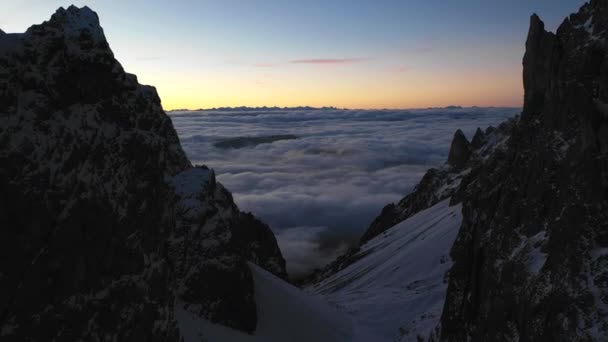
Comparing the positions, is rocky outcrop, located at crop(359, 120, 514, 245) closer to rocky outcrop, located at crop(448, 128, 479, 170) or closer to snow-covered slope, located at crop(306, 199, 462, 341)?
rocky outcrop, located at crop(448, 128, 479, 170)

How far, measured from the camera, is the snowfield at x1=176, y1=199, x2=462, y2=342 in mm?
32531

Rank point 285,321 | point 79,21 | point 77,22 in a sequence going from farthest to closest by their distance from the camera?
point 285,321 → point 79,21 → point 77,22

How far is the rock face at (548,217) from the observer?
1620cm

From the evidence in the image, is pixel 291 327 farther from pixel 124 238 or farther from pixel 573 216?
pixel 573 216

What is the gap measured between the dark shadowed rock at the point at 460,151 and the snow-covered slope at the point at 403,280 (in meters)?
22.2

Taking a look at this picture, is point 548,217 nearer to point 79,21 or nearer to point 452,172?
point 79,21

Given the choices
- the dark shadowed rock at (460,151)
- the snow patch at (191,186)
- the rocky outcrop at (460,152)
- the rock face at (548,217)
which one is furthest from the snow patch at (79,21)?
the dark shadowed rock at (460,151)

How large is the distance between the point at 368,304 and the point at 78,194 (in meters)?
36.7

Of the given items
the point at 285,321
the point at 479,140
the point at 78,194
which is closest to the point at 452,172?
the point at 479,140

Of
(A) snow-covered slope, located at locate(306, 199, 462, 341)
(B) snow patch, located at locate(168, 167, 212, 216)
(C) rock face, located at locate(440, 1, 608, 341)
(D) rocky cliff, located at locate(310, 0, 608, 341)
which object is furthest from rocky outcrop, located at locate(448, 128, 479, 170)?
(B) snow patch, located at locate(168, 167, 212, 216)

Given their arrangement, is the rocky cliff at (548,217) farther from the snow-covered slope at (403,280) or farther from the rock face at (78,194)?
the rock face at (78,194)

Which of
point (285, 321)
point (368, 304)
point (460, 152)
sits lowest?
point (368, 304)

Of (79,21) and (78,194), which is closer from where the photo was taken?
(78,194)

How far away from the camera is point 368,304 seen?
157 ft
